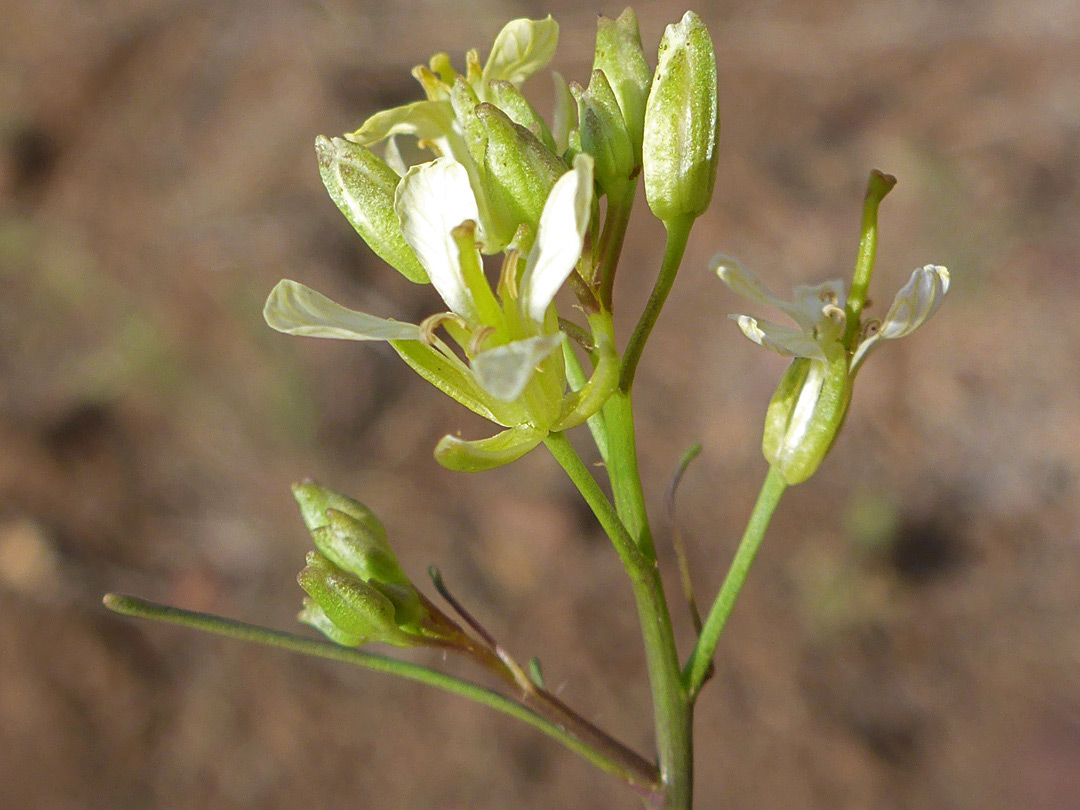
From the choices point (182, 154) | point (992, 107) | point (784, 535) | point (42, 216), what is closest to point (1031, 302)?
point (992, 107)

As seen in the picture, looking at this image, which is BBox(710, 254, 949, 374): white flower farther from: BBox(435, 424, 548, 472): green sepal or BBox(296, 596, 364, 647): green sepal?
BBox(296, 596, 364, 647): green sepal

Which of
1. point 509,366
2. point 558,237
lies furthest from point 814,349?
point 509,366

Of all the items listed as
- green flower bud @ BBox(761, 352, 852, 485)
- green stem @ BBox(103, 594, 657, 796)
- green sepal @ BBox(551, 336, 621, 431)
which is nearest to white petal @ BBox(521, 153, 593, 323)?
green sepal @ BBox(551, 336, 621, 431)

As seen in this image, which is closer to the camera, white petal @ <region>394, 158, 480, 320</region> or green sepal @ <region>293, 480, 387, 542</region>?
white petal @ <region>394, 158, 480, 320</region>

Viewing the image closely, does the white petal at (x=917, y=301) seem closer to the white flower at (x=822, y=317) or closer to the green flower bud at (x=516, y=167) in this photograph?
the white flower at (x=822, y=317)

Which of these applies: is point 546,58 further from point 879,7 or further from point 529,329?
point 879,7
